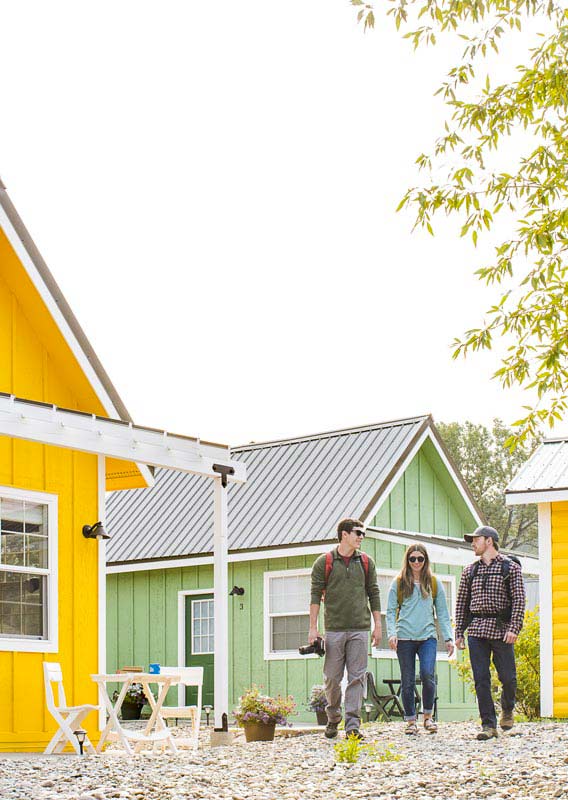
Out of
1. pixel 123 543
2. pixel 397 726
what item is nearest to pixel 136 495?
pixel 123 543

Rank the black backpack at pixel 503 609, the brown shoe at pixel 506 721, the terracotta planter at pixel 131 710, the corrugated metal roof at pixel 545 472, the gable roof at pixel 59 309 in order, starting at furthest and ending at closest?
the terracotta planter at pixel 131 710, the corrugated metal roof at pixel 545 472, the gable roof at pixel 59 309, the brown shoe at pixel 506 721, the black backpack at pixel 503 609

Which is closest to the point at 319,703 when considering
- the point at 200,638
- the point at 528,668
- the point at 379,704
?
the point at 379,704

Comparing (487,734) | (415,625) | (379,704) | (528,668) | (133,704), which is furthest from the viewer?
(133,704)

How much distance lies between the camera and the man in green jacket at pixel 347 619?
1059 cm

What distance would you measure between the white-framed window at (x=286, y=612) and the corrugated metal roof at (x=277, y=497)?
729 mm

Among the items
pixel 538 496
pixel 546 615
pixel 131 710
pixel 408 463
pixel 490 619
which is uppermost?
pixel 408 463

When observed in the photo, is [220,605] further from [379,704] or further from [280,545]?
[280,545]

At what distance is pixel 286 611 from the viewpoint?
20188 millimetres

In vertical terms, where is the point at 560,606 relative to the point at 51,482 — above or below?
below

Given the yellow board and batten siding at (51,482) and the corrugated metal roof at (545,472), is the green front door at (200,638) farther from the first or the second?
the yellow board and batten siding at (51,482)

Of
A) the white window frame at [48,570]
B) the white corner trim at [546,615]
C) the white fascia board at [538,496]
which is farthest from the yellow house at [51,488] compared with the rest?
the white corner trim at [546,615]

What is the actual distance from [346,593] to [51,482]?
3.47 metres

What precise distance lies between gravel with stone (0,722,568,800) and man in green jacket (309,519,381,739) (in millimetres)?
419

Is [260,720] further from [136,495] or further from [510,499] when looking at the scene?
[136,495]
